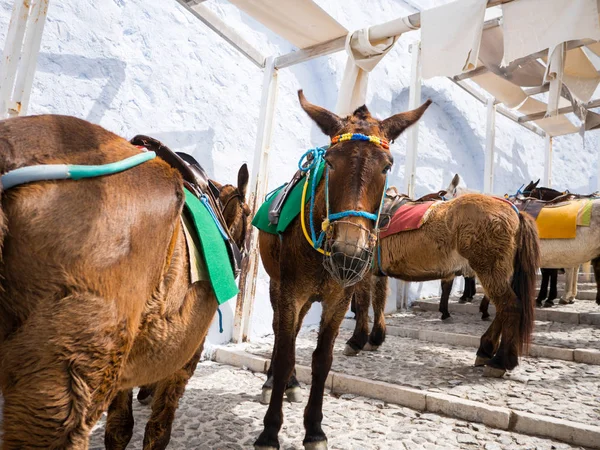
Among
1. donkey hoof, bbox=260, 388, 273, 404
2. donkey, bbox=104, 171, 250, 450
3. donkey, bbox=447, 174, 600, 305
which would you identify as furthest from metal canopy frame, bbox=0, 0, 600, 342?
donkey, bbox=104, 171, 250, 450

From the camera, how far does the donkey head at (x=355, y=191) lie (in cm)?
218

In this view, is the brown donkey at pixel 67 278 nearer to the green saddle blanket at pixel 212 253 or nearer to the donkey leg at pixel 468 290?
the green saddle blanket at pixel 212 253

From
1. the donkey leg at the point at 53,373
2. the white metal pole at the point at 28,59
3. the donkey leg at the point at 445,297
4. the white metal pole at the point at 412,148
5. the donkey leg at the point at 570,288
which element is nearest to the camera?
the donkey leg at the point at 53,373

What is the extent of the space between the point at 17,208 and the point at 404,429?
10.7 ft

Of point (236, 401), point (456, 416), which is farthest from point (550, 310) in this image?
point (236, 401)

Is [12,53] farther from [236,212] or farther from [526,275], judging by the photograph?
[526,275]

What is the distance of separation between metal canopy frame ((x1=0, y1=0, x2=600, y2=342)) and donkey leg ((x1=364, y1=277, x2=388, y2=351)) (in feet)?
6.09

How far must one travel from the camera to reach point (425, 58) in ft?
17.6

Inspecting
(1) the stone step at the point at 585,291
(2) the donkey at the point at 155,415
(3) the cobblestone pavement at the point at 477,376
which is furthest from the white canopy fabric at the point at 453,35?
(1) the stone step at the point at 585,291

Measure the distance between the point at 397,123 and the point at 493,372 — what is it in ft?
10.4

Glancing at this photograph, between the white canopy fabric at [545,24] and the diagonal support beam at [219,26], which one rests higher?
the diagonal support beam at [219,26]

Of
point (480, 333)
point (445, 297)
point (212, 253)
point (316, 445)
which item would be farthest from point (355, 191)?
point (445, 297)

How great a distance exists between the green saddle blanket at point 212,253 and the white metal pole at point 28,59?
2821mm

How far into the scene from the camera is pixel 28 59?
3.70m
